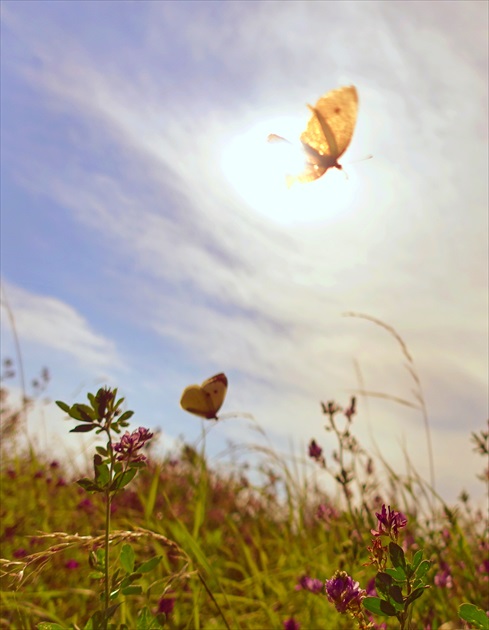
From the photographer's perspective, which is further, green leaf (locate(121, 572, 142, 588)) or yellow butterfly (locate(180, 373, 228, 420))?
yellow butterfly (locate(180, 373, 228, 420))

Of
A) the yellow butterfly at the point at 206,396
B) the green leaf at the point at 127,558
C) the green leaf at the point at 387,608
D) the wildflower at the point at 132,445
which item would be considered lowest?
the green leaf at the point at 387,608

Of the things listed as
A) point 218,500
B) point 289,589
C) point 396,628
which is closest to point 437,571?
point 396,628

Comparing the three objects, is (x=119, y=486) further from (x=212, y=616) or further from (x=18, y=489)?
(x=18, y=489)

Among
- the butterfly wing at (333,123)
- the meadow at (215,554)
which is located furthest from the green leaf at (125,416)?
the butterfly wing at (333,123)

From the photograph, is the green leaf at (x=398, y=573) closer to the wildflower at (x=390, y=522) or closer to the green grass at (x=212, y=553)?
the wildflower at (x=390, y=522)

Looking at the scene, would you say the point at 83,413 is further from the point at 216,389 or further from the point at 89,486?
the point at 216,389

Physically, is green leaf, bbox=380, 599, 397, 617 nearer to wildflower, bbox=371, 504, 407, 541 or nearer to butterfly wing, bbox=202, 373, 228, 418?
wildflower, bbox=371, 504, 407, 541

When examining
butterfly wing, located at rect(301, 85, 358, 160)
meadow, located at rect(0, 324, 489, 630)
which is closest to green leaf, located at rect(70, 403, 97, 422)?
meadow, located at rect(0, 324, 489, 630)
